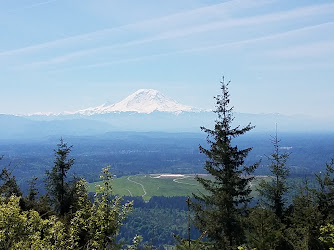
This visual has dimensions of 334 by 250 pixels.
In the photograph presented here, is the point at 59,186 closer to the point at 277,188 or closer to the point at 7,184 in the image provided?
the point at 7,184

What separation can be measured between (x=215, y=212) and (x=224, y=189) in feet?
5.06

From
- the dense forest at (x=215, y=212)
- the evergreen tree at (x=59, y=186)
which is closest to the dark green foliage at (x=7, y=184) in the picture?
the dense forest at (x=215, y=212)

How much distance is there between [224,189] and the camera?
18.6 m

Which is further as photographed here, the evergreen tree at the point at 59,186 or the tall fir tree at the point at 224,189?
the evergreen tree at the point at 59,186

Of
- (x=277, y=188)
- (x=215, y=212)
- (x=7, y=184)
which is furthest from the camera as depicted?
(x=7, y=184)

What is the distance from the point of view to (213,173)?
62.0 feet

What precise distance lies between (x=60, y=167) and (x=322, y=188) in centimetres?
2394

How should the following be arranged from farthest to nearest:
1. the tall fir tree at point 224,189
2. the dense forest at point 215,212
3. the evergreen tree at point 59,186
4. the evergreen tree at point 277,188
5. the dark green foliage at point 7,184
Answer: the evergreen tree at point 59,186 → the dark green foliage at point 7,184 → the evergreen tree at point 277,188 → the tall fir tree at point 224,189 → the dense forest at point 215,212

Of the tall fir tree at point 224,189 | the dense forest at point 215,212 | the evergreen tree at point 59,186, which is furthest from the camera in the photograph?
the evergreen tree at point 59,186

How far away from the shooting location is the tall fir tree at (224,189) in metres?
17.9

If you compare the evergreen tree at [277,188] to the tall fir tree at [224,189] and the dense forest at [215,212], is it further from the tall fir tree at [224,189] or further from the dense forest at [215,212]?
the tall fir tree at [224,189]

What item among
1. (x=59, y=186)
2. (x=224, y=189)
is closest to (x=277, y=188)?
(x=224, y=189)

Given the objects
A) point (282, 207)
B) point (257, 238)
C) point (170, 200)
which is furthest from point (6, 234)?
point (170, 200)

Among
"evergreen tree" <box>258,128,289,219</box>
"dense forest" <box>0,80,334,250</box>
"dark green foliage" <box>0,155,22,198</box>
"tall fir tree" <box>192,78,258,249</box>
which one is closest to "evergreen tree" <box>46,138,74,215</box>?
"dense forest" <box>0,80,334,250</box>
